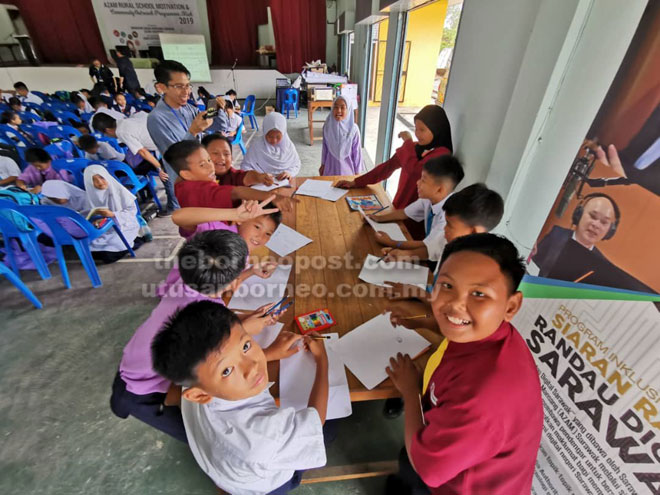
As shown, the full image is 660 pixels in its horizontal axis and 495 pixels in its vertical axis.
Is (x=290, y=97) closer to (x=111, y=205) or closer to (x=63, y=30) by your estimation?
(x=111, y=205)

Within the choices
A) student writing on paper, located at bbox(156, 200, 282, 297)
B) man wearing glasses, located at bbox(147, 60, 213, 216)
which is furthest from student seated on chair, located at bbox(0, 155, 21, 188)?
student writing on paper, located at bbox(156, 200, 282, 297)

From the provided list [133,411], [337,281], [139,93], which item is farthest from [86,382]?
[139,93]

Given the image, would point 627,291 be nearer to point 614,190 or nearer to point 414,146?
point 614,190

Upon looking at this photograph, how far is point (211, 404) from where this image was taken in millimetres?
812

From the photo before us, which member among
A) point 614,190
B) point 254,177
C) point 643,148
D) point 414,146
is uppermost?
point 643,148

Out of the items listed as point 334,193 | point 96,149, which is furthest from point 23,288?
point 334,193

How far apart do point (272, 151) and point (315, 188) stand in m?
0.88

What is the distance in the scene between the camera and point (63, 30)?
8.77 metres

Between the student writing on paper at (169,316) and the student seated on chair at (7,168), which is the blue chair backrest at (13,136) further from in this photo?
the student writing on paper at (169,316)

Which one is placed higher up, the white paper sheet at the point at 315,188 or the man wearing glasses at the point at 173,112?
the man wearing glasses at the point at 173,112

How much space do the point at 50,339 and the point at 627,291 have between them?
2.87 metres

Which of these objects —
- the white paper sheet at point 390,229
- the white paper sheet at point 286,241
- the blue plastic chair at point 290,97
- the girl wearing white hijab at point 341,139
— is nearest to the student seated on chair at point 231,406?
the white paper sheet at point 286,241

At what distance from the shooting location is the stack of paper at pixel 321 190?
211cm

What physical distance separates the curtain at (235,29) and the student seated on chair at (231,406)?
10.7 metres
